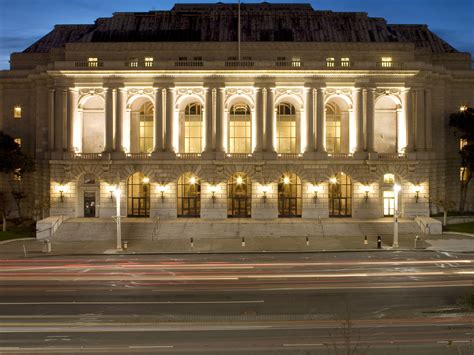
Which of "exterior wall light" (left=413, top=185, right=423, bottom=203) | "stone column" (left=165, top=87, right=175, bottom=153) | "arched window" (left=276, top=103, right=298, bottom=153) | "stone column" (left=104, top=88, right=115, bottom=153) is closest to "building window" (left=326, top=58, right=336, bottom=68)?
"arched window" (left=276, top=103, right=298, bottom=153)

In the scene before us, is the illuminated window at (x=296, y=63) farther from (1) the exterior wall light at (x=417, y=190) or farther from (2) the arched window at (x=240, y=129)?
(1) the exterior wall light at (x=417, y=190)

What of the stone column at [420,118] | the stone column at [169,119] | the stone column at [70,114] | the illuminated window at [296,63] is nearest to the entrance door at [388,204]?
the stone column at [420,118]

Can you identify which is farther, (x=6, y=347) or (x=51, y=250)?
(x=51, y=250)

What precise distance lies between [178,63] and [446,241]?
122 feet

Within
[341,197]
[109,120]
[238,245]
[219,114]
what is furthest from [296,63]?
[238,245]

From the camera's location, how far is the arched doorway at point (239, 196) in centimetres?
7462

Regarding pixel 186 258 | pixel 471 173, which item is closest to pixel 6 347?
pixel 186 258

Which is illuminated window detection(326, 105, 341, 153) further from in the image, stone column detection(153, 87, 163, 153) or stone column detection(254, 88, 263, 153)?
stone column detection(153, 87, 163, 153)

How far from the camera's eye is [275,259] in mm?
51125

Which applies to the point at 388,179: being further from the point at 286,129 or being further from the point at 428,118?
the point at 286,129

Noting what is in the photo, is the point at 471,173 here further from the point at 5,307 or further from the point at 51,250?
the point at 5,307

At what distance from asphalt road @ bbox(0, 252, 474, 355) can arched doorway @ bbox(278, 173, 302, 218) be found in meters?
24.4

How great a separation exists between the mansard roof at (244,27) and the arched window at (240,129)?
10.0 metres

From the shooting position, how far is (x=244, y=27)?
8288cm
